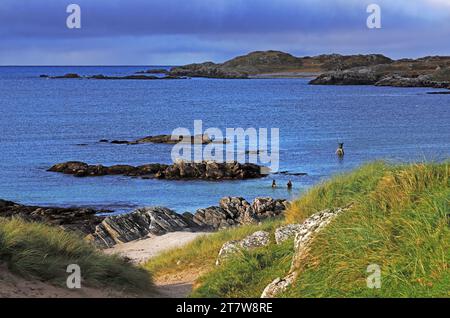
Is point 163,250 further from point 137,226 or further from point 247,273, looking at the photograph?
point 247,273

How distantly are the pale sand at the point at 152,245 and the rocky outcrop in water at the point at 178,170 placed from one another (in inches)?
780

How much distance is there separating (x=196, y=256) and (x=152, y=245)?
7301 millimetres

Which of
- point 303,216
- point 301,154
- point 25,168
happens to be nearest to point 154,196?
point 25,168

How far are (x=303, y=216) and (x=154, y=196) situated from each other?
26.3m

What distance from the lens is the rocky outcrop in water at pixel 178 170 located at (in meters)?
46.4

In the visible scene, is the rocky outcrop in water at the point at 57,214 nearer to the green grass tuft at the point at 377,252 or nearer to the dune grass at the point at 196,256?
the dune grass at the point at 196,256

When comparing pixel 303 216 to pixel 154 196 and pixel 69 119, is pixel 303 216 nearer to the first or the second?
pixel 154 196

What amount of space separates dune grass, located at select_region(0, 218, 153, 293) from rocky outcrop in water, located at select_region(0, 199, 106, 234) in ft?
57.5

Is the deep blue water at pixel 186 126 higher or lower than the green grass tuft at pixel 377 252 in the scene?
lower

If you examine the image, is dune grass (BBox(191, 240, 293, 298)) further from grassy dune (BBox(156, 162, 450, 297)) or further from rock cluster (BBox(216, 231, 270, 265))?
rock cluster (BBox(216, 231, 270, 265))

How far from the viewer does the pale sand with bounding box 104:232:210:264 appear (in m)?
22.6

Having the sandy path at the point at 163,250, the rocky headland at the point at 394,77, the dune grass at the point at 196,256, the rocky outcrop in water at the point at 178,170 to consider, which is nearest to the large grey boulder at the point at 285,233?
the sandy path at the point at 163,250

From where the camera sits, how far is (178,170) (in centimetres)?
4684

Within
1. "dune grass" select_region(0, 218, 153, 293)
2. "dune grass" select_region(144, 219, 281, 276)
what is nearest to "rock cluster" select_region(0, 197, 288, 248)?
"dune grass" select_region(144, 219, 281, 276)
